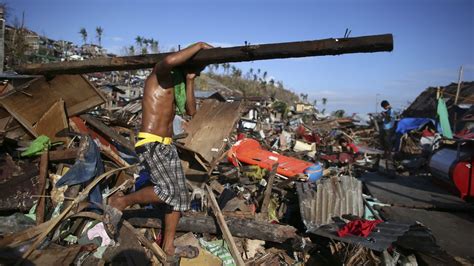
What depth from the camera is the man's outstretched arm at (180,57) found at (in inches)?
123

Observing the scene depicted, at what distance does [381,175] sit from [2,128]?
9235 mm

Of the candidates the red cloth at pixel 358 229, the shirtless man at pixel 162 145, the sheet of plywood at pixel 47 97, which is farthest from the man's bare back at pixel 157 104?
the red cloth at pixel 358 229

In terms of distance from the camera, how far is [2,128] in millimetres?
5188

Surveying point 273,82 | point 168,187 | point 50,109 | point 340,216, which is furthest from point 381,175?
point 273,82

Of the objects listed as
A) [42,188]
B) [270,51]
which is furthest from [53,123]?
[270,51]

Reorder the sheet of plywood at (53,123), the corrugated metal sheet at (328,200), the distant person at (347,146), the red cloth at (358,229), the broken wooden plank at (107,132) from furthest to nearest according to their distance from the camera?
the distant person at (347,146)
the broken wooden plank at (107,132)
the sheet of plywood at (53,123)
the corrugated metal sheet at (328,200)
the red cloth at (358,229)

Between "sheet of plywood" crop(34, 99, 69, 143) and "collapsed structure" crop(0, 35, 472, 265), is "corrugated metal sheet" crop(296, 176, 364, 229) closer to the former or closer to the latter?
"collapsed structure" crop(0, 35, 472, 265)

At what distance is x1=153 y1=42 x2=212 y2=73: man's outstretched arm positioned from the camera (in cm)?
313

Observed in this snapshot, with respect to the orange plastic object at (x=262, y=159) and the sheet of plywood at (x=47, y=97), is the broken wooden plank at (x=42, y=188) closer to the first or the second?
the sheet of plywood at (x=47, y=97)

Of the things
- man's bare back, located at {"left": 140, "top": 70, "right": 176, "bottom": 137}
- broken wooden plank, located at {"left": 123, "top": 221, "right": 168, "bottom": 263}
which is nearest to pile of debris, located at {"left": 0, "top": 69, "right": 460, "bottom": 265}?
broken wooden plank, located at {"left": 123, "top": 221, "right": 168, "bottom": 263}

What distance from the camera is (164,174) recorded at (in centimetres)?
351

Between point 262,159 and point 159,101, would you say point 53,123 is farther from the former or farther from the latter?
point 262,159

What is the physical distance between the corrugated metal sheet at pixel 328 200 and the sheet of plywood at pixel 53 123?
13.1ft

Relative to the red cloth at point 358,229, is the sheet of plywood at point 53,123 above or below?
above
